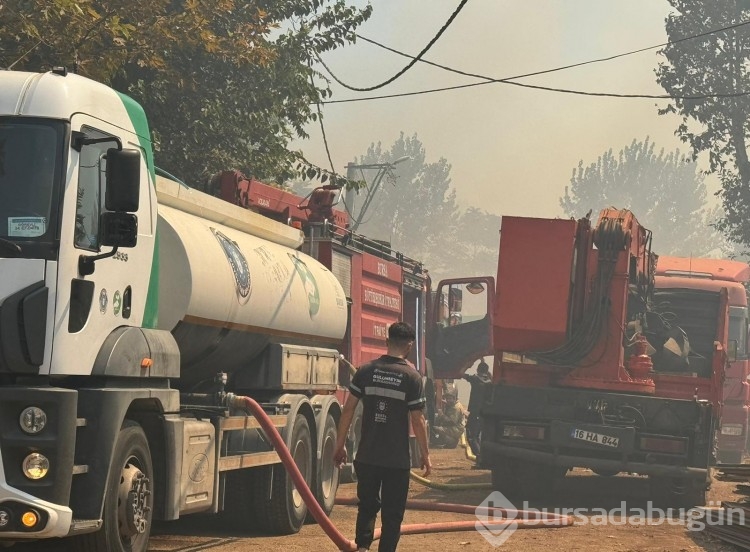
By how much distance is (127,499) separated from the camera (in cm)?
870

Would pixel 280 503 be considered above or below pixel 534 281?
below

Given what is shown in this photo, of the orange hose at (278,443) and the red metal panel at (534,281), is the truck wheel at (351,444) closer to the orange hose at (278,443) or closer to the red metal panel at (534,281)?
the red metal panel at (534,281)

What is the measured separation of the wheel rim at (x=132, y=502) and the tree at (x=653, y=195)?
126 meters

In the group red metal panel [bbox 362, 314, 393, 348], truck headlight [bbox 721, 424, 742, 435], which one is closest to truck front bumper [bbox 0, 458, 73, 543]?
red metal panel [bbox 362, 314, 393, 348]

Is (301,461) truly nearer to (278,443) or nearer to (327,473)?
(327,473)

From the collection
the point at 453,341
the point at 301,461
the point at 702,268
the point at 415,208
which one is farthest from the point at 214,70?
the point at 415,208

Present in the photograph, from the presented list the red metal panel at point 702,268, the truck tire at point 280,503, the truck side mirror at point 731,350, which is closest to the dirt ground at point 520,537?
the truck tire at point 280,503

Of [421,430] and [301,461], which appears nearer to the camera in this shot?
[421,430]

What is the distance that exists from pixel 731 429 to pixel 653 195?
11250cm

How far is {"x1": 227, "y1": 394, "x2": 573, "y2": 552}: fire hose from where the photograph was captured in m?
10.9

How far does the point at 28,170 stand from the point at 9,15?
9.19 m

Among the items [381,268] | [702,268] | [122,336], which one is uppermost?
[702,268]

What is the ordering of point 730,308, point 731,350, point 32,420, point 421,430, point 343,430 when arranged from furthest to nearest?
point 730,308, point 731,350, point 343,430, point 421,430, point 32,420

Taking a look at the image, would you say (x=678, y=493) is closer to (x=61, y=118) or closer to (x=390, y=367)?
(x=390, y=367)
